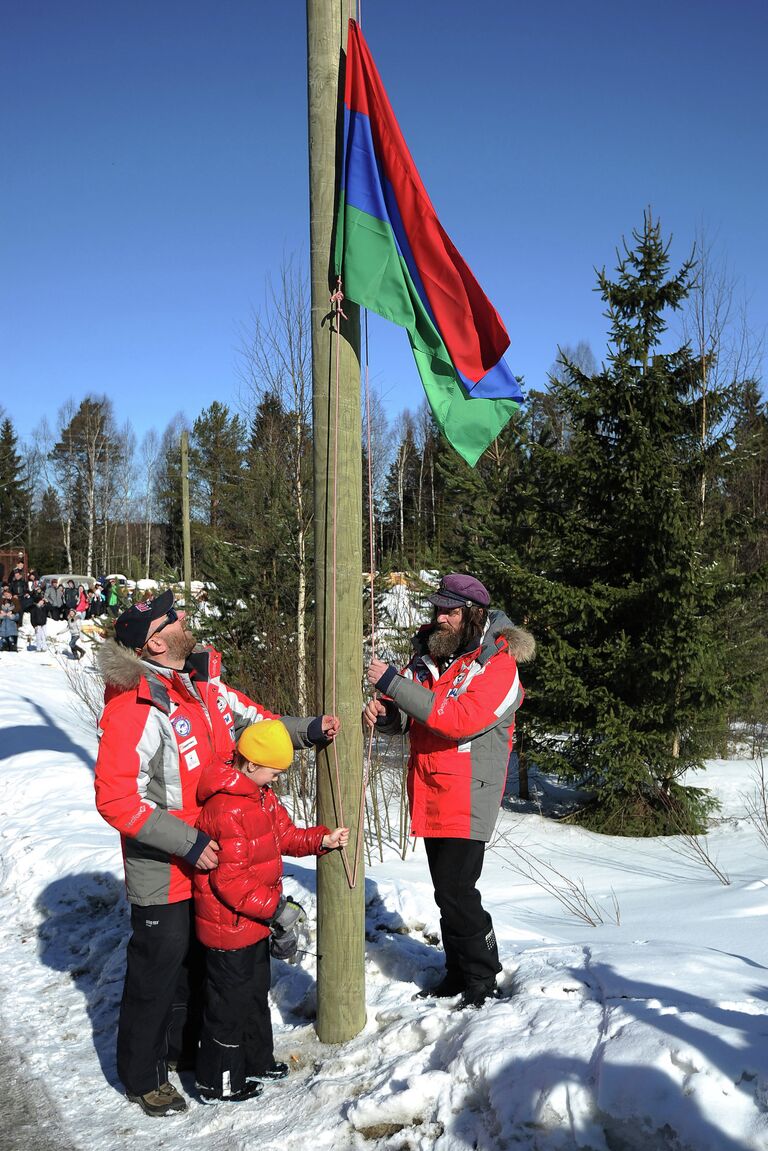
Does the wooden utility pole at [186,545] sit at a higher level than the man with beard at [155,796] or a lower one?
higher

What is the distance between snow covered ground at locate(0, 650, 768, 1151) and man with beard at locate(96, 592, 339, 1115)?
1.01ft

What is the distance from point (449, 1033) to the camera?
3566mm

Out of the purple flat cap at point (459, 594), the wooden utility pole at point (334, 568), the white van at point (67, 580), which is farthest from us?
the white van at point (67, 580)

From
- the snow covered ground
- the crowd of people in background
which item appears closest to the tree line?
the snow covered ground

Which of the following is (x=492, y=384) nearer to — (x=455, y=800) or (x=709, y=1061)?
(x=455, y=800)

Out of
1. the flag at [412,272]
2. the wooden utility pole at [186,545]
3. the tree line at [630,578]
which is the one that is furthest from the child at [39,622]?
the flag at [412,272]

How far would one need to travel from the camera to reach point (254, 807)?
3600 millimetres

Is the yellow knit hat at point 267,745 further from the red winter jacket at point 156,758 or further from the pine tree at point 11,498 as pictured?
the pine tree at point 11,498

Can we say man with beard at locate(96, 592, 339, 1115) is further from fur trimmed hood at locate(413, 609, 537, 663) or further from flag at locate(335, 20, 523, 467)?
flag at locate(335, 20, 523, 467)

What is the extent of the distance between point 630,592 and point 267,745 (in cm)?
772

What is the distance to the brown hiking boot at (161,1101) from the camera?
11.8ft

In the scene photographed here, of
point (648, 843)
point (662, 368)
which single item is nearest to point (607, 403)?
point (662, 368)

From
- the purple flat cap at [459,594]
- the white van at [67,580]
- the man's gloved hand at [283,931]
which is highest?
the white van at [67,580]

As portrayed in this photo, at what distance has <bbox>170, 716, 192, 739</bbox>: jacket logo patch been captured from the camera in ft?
12.0
